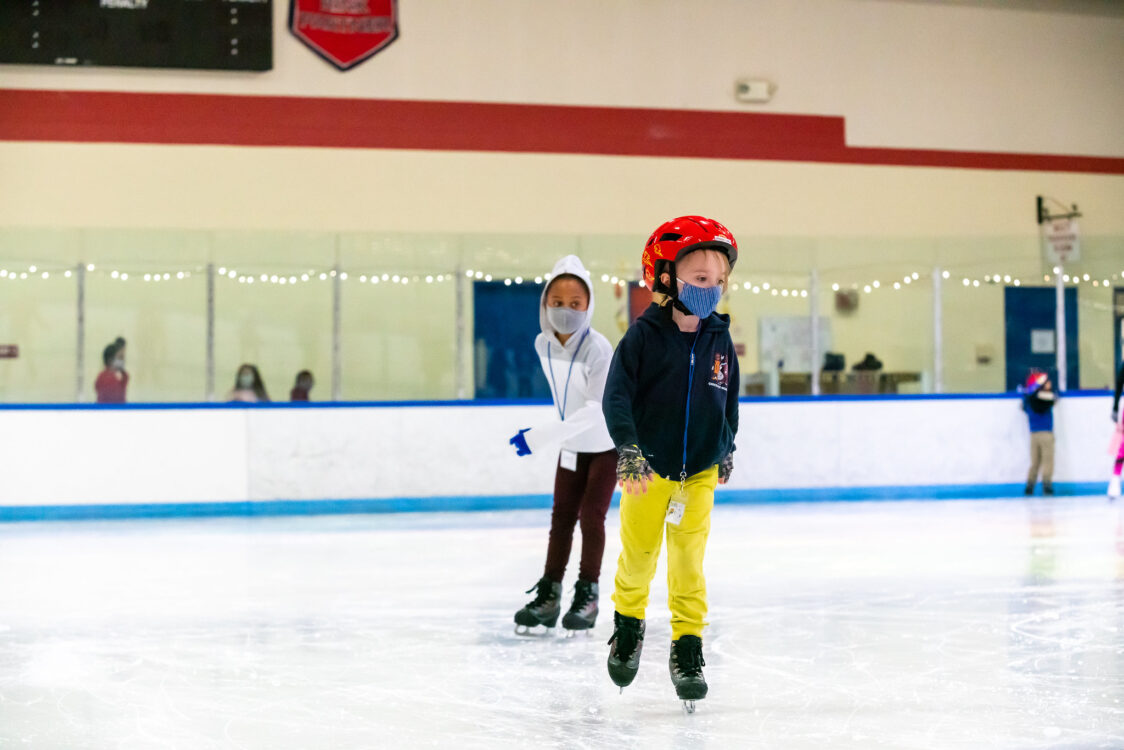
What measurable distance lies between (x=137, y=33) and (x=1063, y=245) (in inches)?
295

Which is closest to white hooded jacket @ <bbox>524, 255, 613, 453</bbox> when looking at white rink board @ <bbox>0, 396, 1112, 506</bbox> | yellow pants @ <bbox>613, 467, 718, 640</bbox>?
yellow pants @ <bbox>613, 467, 718, 640</bbox>

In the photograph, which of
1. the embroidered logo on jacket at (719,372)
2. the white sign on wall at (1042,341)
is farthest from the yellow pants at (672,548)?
the white sign on wall at (1042,341)

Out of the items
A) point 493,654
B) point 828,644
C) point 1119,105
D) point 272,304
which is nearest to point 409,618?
point 493,654

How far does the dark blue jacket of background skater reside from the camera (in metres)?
2.83

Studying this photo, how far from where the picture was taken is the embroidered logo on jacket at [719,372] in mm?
2852

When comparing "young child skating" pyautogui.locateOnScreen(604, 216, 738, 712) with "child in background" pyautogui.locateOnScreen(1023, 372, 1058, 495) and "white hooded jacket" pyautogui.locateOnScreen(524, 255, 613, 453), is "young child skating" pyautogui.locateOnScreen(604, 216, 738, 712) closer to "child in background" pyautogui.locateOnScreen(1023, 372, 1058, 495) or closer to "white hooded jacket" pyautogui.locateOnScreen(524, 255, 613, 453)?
"white hooded jacket" pyautogui.locateOnScreen(524, 255, 613, 453)

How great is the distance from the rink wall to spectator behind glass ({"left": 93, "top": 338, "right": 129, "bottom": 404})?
0.24 m

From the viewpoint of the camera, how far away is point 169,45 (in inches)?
363

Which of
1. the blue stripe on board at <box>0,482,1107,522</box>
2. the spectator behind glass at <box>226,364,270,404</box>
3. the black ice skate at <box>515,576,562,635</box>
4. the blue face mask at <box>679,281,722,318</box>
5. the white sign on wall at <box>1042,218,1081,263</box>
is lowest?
the blue stripe on board at <box>0,482,1107,522</box>

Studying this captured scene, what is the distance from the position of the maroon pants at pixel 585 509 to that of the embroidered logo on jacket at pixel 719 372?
870 mm

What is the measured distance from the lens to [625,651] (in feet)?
9.43

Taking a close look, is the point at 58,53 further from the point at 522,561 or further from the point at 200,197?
the point at 522,561

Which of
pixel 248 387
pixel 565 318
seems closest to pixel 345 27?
pixel 248 387

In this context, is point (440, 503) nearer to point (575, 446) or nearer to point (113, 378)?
point (113, 378)
